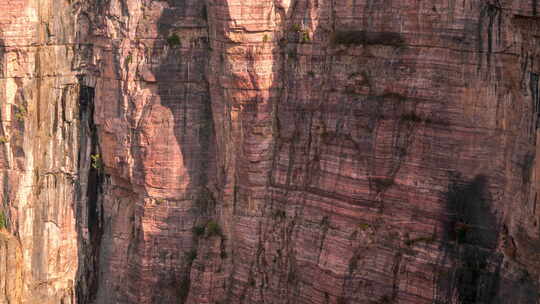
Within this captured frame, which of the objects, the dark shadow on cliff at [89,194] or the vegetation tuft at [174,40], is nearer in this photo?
the vegetation tuft at [174,40]

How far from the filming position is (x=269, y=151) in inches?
1307

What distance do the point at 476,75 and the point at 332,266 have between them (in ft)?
29.3

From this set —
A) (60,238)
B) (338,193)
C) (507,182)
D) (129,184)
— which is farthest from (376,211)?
(60,238)

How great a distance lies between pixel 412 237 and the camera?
96.4 feet

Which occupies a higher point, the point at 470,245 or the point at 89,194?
the point at 470,245

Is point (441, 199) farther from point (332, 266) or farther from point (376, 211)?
point (332, 266)

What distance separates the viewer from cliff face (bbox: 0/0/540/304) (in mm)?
27547

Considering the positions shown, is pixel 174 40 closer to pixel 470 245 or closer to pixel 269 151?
pixel 269 151

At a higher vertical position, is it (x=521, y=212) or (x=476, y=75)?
(x=476, y=75)

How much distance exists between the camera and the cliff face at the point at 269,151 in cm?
2755

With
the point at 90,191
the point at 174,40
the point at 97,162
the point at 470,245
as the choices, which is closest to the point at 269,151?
the point at 174,40

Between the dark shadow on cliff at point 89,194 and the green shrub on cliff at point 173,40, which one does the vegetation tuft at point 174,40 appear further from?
the dark shadow on cliff at point 89,194

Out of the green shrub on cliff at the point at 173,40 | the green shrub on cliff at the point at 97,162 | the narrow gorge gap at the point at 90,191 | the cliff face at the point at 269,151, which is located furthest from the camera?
the narrow gorge gap at the point at 90,191

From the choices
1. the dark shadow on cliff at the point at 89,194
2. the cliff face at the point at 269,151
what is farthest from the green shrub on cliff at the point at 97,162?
the dark shadow on cliff at the point at 89,194
